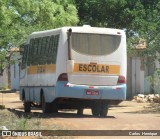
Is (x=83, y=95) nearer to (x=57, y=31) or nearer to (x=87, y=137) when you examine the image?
(x=57, y=31)

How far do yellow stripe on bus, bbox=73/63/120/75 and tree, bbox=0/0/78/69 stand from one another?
3.35 m

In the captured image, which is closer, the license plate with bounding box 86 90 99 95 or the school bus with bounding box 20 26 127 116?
the school bus with bounding box 20 26 127 116

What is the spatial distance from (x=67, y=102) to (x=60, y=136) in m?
5.86

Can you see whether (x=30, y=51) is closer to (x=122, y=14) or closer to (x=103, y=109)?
(x=103, y=109)

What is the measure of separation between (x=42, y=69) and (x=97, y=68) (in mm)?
2399

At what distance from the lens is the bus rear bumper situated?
17.7 metres

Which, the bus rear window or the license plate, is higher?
the bus rear window

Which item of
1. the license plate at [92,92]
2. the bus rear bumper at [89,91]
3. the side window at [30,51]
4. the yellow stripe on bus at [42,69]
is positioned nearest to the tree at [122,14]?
the side window at [30,51]

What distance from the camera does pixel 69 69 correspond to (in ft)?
58.0

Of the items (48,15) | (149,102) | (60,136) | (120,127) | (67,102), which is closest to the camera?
(60,136)

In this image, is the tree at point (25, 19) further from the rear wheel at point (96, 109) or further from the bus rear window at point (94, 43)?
the rear wheel at point (96, 109)

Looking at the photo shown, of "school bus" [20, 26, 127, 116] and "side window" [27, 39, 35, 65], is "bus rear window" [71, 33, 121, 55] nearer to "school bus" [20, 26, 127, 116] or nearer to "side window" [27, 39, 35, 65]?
"school bus" [20, 26, 127, 116]

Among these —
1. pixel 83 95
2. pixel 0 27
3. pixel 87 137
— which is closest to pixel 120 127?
pixel 87 137

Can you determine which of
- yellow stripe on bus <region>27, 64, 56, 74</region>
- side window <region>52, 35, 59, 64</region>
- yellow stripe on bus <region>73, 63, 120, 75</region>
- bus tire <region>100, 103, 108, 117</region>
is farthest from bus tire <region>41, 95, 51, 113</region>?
yellow stripe on bus <region>73, 63, 120, 75</region>
